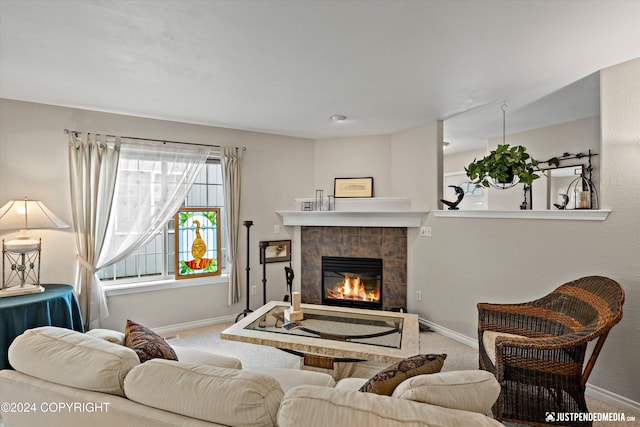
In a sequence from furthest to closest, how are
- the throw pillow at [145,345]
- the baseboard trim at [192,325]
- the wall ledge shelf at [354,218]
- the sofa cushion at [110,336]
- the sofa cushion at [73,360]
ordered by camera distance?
the wall ledge shelf at [354,218] < the baseboard trim at [192,325] < the sofa cushion at [110,336] < the throw pillow at [145,345] < the sofa cushion at [73,360]

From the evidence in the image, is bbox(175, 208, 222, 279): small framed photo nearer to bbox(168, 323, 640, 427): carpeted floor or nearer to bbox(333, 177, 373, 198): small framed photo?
bbox(168, 323, 640, 427): carpeted floor

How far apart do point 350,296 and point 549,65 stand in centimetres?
340

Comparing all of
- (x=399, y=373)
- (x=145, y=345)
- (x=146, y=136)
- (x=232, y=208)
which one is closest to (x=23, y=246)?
(x=146, y=136)

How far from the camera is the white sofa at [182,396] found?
1.02 m

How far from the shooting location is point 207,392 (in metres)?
1.14

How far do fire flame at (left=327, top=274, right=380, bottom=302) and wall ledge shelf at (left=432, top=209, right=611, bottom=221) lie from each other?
4.67 feet

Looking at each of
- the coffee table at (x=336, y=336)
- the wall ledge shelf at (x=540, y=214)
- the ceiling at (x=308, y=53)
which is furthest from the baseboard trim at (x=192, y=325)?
the wall ledge shelf at (x=540, y=214)

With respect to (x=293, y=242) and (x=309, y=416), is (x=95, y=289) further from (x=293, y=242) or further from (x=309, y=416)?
(x=309, y=416)

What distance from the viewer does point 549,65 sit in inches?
96.3

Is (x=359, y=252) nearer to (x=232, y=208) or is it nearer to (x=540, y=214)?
(x=232, y=208)

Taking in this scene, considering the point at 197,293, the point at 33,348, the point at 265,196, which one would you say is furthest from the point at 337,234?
the point at 33,348

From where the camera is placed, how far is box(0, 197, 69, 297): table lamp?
2.93m

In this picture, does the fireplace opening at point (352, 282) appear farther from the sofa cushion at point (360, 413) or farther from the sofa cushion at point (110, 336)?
the sofa cushion at point (360, 413)

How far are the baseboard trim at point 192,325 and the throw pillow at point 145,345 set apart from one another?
2.15 m
